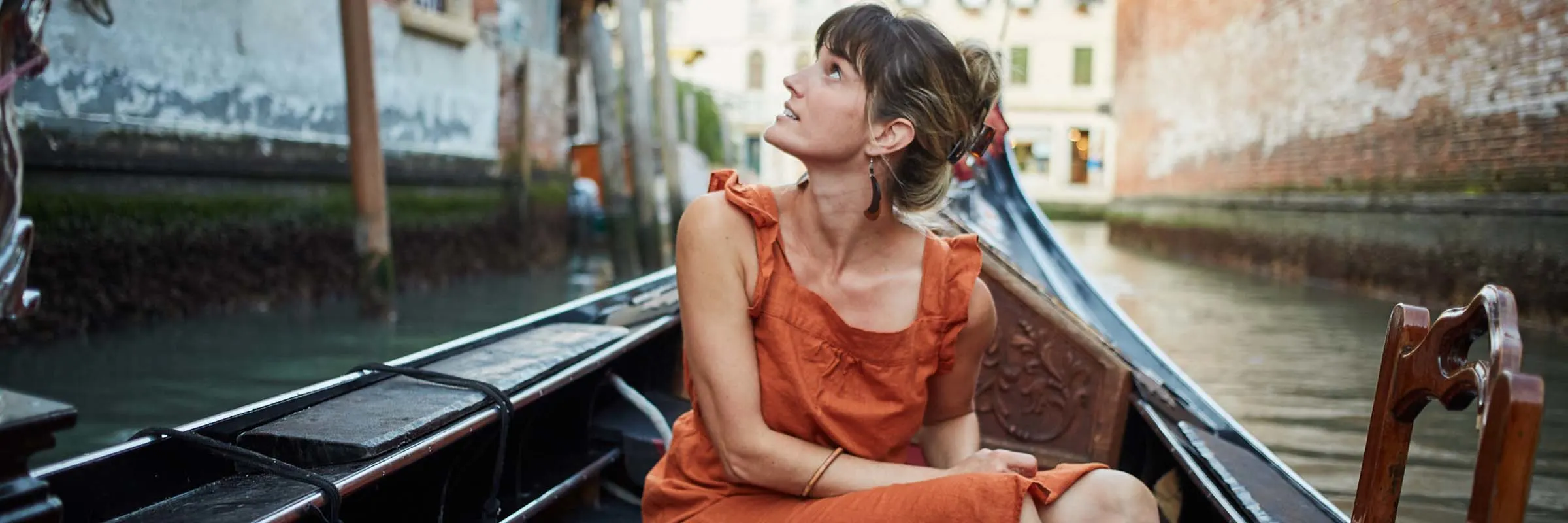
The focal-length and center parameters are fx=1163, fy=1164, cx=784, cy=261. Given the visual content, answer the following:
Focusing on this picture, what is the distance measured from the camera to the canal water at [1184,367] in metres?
3.57

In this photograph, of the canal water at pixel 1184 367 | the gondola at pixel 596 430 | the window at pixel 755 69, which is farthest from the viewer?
the window at pixel 755 69

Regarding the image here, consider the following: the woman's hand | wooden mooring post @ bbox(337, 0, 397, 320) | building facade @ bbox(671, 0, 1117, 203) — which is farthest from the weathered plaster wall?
building facade @ bbox(671, 0, 1117, 203)

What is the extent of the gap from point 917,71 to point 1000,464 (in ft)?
1.49

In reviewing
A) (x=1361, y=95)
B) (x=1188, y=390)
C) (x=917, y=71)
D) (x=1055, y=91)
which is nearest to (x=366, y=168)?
(x=1188, y=390)

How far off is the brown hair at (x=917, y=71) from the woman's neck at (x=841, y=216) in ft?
0.28

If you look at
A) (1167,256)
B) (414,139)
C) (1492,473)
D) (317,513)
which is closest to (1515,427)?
(1492,473)

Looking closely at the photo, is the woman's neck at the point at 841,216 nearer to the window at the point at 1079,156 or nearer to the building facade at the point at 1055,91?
the building facade at the point at 1055,91

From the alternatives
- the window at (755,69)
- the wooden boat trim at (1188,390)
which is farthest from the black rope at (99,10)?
the window at (755,69)

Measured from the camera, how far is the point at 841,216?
56.7 inches

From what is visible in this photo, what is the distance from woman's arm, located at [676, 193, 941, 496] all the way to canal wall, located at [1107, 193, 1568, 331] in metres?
5.83

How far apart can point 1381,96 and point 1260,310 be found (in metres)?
1.92

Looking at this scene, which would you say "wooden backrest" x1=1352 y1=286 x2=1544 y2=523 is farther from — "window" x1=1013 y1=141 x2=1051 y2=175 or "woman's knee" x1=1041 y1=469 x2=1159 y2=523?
"window" x1=1013 y1=141 x2=1051 y2=175

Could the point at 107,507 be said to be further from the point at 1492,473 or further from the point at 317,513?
the point at 1492,473

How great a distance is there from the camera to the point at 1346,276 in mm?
8656
